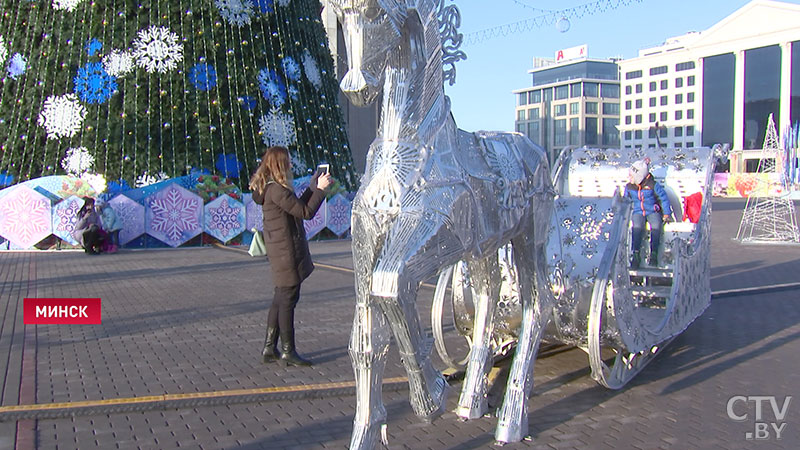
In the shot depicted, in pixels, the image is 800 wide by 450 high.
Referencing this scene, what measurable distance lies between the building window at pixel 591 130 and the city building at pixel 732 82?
10.2 metres

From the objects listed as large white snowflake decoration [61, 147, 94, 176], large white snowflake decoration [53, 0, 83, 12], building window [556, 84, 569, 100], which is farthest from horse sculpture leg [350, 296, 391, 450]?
building window [556, 84, 569, 100]

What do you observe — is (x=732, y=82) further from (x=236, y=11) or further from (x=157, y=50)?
(x=157, y=50)

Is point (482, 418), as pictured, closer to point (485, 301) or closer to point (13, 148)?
point (485, 301)

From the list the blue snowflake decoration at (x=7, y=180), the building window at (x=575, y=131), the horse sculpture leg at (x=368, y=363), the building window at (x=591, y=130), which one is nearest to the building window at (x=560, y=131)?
the building window at (x=575, y=131)

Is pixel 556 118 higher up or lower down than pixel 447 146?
higher up

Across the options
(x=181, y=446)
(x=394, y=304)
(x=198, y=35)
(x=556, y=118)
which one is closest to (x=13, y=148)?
(x=198, y=35)

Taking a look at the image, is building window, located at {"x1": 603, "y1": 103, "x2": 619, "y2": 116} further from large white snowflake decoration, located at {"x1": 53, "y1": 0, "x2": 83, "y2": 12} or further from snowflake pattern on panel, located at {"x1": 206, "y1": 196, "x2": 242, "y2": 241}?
large white snowflake decoration, located at {"x1": 53, "y1": 0, "x2": 83, "y2": 12}

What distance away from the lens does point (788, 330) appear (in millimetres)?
7961

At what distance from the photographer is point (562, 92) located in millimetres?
106250

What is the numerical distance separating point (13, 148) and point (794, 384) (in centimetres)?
1793

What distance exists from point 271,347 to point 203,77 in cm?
1322

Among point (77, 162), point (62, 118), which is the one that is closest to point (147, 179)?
point (77, 162)

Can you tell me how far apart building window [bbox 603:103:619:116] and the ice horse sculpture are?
104657 millimetres

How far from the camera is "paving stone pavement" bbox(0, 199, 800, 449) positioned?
179 inches
